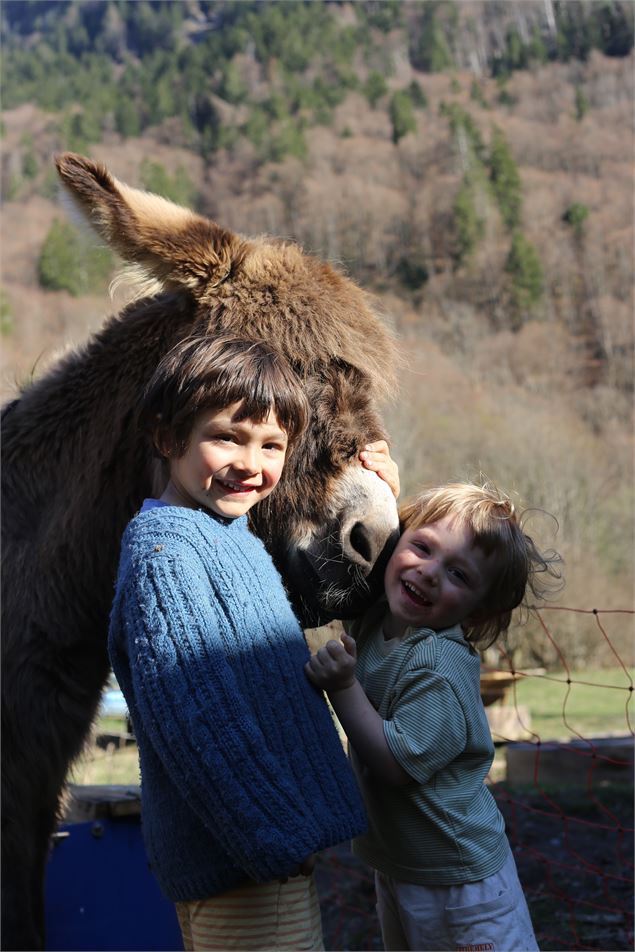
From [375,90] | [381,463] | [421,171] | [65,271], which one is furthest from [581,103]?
[381,463]

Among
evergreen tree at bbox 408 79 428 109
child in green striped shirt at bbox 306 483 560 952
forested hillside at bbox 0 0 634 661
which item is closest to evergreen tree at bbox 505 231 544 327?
forested hillside at bbox 0 0 634 661

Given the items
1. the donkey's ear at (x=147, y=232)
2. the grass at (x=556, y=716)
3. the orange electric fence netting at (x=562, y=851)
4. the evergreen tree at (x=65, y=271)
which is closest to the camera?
the donkey's ear at (x=147, y=232)

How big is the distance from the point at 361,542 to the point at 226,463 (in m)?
0.49

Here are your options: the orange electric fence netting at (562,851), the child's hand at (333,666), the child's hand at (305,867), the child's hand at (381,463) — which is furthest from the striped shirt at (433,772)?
the orange electric fence netting at (562,851)

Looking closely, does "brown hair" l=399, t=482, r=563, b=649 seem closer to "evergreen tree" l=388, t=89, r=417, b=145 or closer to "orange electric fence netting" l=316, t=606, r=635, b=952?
"orange electric fence netting" l=316, t=606, r=635, b=952

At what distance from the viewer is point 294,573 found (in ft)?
7.85

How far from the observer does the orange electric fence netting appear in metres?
4.31

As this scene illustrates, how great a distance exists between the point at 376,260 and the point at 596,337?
13.9 m

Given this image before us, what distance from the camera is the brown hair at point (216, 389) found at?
202cm

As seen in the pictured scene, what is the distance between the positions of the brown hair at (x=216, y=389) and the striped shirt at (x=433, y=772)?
631mm

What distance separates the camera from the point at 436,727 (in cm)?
200

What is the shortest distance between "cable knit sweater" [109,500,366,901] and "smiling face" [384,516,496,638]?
34 centimetres

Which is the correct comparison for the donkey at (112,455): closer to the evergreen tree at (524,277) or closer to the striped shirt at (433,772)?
the striped shirt at (433,772)

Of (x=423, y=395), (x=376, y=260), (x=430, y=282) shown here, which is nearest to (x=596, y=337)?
(x=430, y=282)
